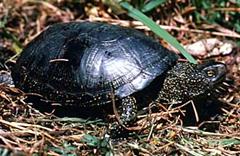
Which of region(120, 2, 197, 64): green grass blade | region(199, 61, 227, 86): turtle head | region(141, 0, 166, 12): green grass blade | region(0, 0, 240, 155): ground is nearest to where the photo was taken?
region(0, 0, 240, 155): ground

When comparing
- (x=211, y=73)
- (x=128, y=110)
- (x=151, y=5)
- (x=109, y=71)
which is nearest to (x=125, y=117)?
(x=128, y=110)

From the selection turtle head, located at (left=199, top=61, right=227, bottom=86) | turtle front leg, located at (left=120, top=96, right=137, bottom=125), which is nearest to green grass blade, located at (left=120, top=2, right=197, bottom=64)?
turtle head, located at (left=199, top=61, right=227, bottom=86)

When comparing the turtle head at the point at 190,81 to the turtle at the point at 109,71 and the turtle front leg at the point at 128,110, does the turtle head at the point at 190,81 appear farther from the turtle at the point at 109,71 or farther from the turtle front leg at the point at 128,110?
the turtle front leg at the point at 128,110

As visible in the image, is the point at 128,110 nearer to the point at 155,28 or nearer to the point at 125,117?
the point at 125,117

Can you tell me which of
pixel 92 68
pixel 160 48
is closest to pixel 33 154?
pixel 92 68

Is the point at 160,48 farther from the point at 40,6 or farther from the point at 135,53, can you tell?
the point at 40,6

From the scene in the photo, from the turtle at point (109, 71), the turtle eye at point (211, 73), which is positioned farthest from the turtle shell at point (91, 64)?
the turtle eye at point (211, 73)

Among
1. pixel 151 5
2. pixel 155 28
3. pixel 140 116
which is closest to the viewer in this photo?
pixel 140 116

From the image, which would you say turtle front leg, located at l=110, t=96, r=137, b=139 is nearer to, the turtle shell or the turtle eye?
the turtle shell
